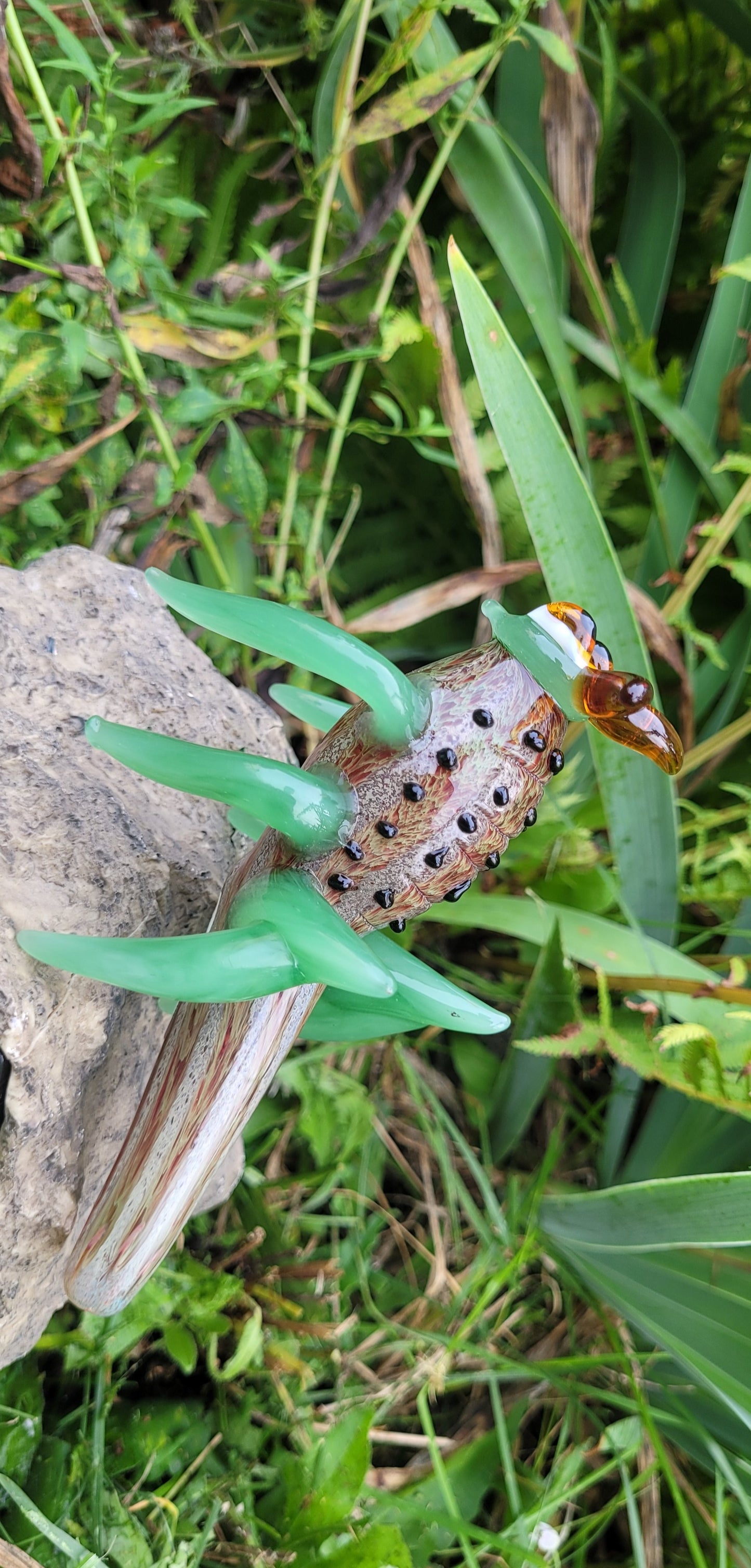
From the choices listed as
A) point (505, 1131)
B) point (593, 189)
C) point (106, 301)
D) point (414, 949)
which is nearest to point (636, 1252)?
point (505, 1131)

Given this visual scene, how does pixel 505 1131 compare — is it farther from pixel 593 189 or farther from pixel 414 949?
pixel 593 189

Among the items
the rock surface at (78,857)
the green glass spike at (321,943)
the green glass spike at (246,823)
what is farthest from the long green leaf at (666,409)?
the green glass spike at (321,943)

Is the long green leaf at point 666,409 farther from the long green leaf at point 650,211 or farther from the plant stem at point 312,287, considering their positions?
the plant stem at point 312,287

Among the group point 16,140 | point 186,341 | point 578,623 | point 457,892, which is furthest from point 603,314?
point 457,892

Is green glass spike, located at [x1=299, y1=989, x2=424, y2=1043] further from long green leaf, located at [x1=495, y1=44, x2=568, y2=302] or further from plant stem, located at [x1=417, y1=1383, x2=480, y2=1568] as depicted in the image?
long green leaf, located at [x1=495, y1=44, x2=568, y2=302]

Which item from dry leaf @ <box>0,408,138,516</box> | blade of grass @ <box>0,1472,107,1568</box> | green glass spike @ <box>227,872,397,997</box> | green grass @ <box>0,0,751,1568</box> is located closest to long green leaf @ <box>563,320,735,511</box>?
green grass @ <box>0,0,751,1568</box>

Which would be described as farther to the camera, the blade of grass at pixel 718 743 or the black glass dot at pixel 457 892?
the blade of grass at pixel 718 743

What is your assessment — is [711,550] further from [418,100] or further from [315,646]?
[315,646]
